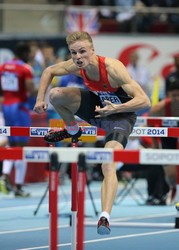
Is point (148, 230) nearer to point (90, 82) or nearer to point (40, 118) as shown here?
point (90, 82)

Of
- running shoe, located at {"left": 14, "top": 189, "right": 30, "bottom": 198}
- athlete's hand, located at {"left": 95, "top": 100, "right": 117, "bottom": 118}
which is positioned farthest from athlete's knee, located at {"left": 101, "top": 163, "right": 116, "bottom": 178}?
running shoe, located at {"left": 14, "top": 189, "right": 30, "bottom": 198}

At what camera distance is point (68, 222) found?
10852 millimetres

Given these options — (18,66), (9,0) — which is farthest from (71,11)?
(18,66)

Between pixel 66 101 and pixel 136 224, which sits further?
pixel 136 224

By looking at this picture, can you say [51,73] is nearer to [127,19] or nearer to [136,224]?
[136,224]

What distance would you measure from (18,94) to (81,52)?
249 inches

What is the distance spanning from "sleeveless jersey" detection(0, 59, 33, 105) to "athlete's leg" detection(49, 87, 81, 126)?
5.40m

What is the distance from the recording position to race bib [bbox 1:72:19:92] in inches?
553

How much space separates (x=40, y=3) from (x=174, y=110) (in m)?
12.7

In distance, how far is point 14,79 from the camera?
14.1m

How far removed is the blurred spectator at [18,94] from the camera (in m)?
14.0

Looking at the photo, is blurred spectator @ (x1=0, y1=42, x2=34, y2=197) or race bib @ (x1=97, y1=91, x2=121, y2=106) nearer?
race bib @ (x1=97, y1=91, x2=121, y2=106)

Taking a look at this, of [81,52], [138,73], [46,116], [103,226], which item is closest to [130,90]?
[81,52]

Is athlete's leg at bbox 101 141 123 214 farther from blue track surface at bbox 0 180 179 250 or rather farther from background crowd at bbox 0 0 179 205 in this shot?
background crowd at bbox 0 0 179 205
